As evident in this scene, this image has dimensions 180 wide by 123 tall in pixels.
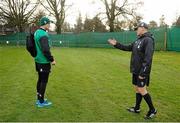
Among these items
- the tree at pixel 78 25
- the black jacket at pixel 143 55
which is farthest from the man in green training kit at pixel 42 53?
the tree at pixel 78 25

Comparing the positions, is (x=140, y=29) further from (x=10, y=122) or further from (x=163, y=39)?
(x=163, y=39)

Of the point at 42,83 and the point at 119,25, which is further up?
the point at 119,25

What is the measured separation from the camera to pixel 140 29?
665 cm

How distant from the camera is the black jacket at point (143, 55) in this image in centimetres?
645

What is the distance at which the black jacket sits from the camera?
21.1 ft

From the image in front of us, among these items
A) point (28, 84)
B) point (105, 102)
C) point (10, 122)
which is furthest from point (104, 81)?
point (10, 122)

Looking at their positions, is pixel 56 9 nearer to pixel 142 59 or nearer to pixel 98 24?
pixel 98 24

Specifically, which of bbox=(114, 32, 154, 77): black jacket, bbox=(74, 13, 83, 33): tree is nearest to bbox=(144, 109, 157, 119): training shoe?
bbox=(114, 32, 154, 77): black jacket

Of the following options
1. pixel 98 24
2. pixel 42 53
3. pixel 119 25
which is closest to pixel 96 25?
pixel 98 24

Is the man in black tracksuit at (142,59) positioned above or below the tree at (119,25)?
below

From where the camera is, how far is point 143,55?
666 cm

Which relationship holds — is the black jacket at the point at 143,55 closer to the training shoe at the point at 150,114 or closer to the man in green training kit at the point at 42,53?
the training shoe at the point at 150,114

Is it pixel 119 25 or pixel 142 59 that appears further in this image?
pixel 119 25

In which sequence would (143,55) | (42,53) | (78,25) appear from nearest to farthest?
(143,55) < (42,53) < (78,25)
